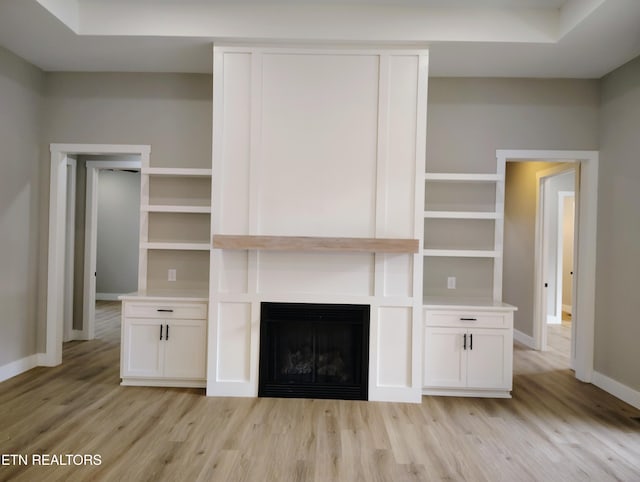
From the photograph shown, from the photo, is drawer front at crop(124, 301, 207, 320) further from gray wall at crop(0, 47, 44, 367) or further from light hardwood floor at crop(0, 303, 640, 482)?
gray wall at crop(0, 47, 44, 367)

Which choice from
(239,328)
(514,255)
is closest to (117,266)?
(239,328)

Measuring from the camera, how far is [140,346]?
3736 millimetres

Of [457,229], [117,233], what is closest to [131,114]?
[457,229]

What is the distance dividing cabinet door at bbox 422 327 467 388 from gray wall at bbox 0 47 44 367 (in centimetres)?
381

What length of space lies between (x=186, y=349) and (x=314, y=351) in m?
1.13

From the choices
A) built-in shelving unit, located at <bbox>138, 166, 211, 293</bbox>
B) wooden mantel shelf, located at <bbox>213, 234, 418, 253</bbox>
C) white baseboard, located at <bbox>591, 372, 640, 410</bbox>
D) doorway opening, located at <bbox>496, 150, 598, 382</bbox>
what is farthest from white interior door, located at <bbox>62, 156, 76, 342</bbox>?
white baseboard, located at <bbox>591, 372, 640, 410</bbox>

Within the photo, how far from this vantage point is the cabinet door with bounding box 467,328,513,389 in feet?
12.0

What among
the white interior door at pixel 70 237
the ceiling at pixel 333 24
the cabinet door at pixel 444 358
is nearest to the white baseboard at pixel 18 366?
the white interior door at pixel 70 237

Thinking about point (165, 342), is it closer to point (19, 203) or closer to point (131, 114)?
point (19, 203)

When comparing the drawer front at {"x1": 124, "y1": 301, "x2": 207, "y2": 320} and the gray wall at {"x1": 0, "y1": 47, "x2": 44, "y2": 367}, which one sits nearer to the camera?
the drawer front at {"x1": 124, "y1": 301, "x2": 207, "y2": 320}

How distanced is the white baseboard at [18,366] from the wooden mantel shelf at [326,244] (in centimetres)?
246

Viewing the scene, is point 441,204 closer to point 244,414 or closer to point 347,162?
point 347,162

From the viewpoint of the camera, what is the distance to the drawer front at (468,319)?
12.0ft

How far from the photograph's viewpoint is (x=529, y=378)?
424 centimetres
